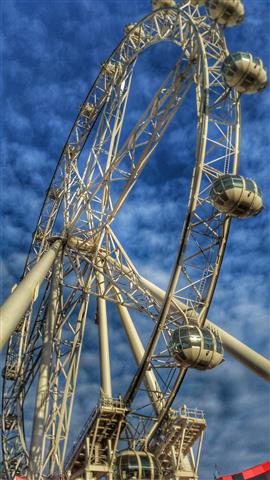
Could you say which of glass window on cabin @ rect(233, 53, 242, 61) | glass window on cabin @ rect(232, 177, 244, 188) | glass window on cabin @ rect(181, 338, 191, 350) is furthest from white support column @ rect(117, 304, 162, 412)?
glass window on cabin @ rect(233, 53, 242, 61)

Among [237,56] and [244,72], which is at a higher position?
[237,56]

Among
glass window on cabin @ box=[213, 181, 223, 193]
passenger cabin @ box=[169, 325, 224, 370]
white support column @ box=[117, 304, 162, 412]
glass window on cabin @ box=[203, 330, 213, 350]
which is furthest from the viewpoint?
white support column @ box=[117, 304, 162, 412]

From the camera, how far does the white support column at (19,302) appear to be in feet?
59.1

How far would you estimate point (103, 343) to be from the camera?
32.0m

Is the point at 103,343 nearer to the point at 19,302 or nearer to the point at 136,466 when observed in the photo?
the point at 136,466

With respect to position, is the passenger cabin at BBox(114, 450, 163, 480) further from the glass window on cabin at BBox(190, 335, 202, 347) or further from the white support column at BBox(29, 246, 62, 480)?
the glass window on cabin at BBox(190, 335, 202, 347)

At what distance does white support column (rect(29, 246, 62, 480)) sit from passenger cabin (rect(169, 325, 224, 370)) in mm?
9158

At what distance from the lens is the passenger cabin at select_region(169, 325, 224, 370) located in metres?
21.2

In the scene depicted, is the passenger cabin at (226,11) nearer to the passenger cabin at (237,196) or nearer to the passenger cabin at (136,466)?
the passenger cabin at (237,196)

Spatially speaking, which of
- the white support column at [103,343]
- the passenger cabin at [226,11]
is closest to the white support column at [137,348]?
the white support column at [103,343]

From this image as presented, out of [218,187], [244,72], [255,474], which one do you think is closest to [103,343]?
[218,187]

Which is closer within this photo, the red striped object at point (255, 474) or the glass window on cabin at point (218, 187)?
the glass window on cabin at point (218, 187)

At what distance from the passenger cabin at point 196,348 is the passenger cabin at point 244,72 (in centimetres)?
1065

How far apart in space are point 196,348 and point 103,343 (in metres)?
11.8
